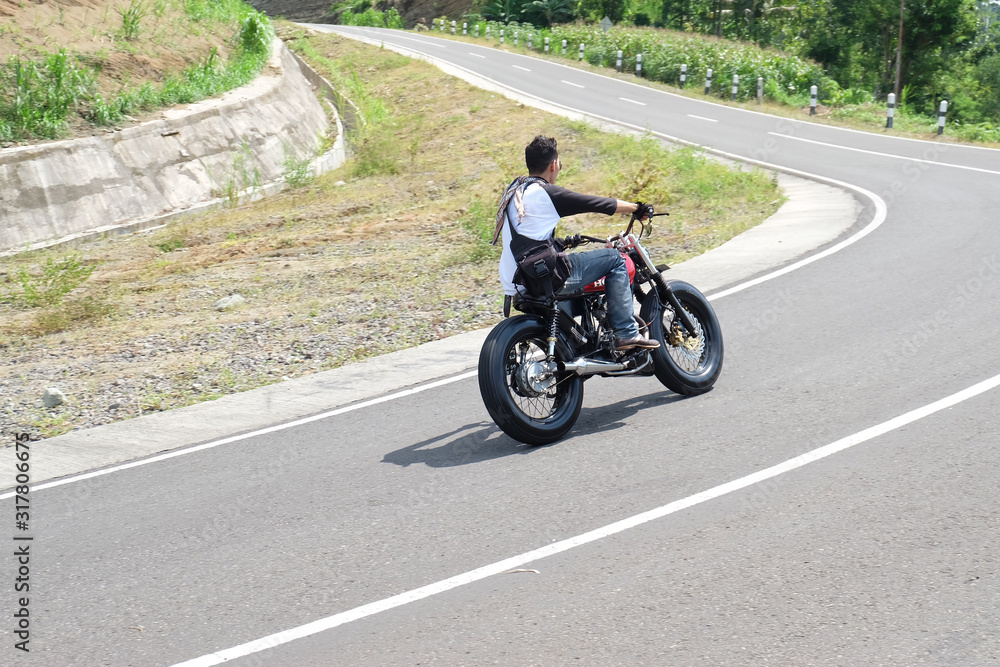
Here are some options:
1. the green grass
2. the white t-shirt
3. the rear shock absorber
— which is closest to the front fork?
the white t-shirt

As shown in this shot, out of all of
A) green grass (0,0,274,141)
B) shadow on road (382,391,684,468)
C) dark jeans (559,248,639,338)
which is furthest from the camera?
green grass (0,0,274,141)

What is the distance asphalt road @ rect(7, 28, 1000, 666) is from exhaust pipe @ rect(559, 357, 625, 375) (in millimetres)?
371

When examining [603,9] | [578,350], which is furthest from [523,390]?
[603,9]

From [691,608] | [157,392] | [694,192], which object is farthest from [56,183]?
[691,608]

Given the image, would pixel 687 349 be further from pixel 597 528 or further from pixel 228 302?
pixel 228 302

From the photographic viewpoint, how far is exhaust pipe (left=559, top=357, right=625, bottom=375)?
652cm

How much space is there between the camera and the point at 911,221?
13156mm

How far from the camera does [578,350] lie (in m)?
6.72

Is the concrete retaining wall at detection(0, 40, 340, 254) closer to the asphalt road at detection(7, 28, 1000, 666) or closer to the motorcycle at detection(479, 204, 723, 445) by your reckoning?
the asphalt road at detection(7, 28, 1000, 666)

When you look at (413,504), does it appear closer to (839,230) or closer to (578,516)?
(578,516)

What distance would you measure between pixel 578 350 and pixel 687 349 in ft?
3.38

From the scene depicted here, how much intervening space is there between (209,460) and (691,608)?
150 inches

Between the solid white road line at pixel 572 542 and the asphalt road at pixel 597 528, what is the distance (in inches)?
1.4

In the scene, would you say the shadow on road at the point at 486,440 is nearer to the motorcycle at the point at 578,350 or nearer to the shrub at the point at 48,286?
the motorcycle at the point at 578,350
